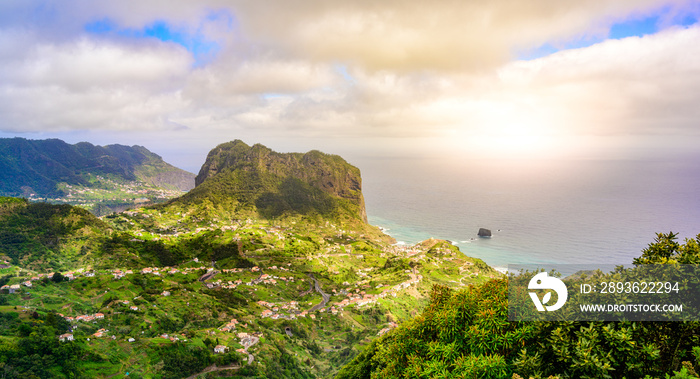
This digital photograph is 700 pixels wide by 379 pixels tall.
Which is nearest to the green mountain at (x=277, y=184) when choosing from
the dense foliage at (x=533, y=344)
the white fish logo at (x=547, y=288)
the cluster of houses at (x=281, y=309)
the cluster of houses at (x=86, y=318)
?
the cluster of houses at (x=281, y=309)

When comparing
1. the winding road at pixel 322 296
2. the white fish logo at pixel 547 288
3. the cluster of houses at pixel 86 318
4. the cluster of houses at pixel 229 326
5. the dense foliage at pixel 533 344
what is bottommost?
the winding road at pixel 322 296

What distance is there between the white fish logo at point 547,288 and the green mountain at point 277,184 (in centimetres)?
13505

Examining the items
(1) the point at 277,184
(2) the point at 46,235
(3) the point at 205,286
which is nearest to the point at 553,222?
(1) the point at 277,184

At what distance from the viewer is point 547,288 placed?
1263cm

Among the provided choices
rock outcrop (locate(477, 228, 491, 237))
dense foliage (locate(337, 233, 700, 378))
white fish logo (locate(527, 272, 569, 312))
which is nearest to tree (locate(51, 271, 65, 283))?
dense foliage (locate(337, 233, 700, 378))

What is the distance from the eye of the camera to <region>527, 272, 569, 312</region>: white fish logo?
12026 mm

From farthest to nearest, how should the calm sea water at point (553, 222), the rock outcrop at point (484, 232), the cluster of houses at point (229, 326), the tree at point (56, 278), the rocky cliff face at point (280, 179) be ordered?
1. the rocky cliff face at point (280, 179)
2. the rock outcrop at point (484, 232)
3. the calm sea water at point (553, 222)
4. the tree at point (56, 278)
5. the cluster of houses at point (229, 326)

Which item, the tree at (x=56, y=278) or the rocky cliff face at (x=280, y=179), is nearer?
the tree at (x=56, y=278)

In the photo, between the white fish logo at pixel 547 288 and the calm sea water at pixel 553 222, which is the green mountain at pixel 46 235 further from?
the calm sea water at pixel 553 222

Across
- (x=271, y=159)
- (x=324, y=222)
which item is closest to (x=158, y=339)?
(x=324, y=222)

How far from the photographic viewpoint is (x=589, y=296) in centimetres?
1144

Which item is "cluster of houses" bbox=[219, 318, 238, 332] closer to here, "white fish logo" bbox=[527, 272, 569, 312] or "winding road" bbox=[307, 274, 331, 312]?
"winding road" bbox=[307, 274, 331, 312]

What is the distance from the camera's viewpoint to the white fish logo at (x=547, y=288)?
→ 12.0m

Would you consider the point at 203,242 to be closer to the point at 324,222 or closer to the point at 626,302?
the point at 324,222
